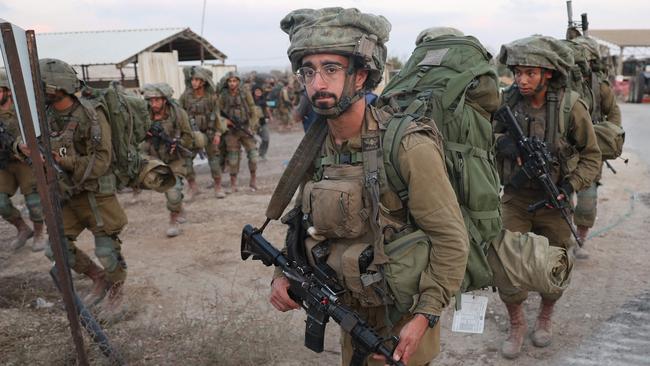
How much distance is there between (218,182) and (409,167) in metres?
7.14

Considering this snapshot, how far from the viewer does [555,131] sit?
384cm

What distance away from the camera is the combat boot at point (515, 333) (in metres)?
3.80

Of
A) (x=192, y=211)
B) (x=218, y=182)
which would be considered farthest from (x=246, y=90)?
(x=192, y=211)

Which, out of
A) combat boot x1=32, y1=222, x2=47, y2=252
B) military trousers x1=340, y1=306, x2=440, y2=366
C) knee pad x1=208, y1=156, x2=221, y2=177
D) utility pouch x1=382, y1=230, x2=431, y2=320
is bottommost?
combat boot x1=32, y1=222, x2=47, y2=252

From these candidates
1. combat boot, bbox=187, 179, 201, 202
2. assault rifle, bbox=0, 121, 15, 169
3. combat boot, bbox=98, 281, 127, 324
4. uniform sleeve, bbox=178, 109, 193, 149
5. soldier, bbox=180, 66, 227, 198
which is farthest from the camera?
combat boot, bbox=187, 179, 201, 202

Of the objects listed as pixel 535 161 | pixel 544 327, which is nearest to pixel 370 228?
pixel 535 161

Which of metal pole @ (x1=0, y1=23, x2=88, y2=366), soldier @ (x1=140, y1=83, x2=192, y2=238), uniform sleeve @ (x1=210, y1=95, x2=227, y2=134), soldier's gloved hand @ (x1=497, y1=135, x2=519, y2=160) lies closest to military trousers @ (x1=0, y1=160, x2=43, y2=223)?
soldier @ (x1=140, y1=83, x2=192, y2=238)

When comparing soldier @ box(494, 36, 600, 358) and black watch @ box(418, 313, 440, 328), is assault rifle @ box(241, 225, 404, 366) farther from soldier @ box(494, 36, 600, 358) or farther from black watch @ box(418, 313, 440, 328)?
soldier @ box(494, 36, 600, 358)

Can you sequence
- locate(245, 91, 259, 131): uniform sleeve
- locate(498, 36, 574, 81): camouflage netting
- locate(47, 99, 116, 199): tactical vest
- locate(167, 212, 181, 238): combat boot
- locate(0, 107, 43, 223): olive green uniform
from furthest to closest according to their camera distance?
locate(245, 91, 259, 131): uniform sleeve
locate(167, 212, 181, 238): combat boot
locate(0, 107, 43, 223): olive green uniform
locate(47, 99, 116, 199): tactical vest
locate(498, 36, 574, 81): camouflage netting

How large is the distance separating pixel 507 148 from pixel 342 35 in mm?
2205

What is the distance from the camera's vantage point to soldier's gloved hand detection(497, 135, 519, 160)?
12.7ft

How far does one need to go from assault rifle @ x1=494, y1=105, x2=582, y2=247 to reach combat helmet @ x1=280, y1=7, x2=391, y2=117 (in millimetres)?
1853

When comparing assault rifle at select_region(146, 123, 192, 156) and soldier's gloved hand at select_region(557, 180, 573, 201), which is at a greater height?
assault rifle at select_region(146, 123, 192, 156)

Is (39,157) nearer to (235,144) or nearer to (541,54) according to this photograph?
(541,54)
